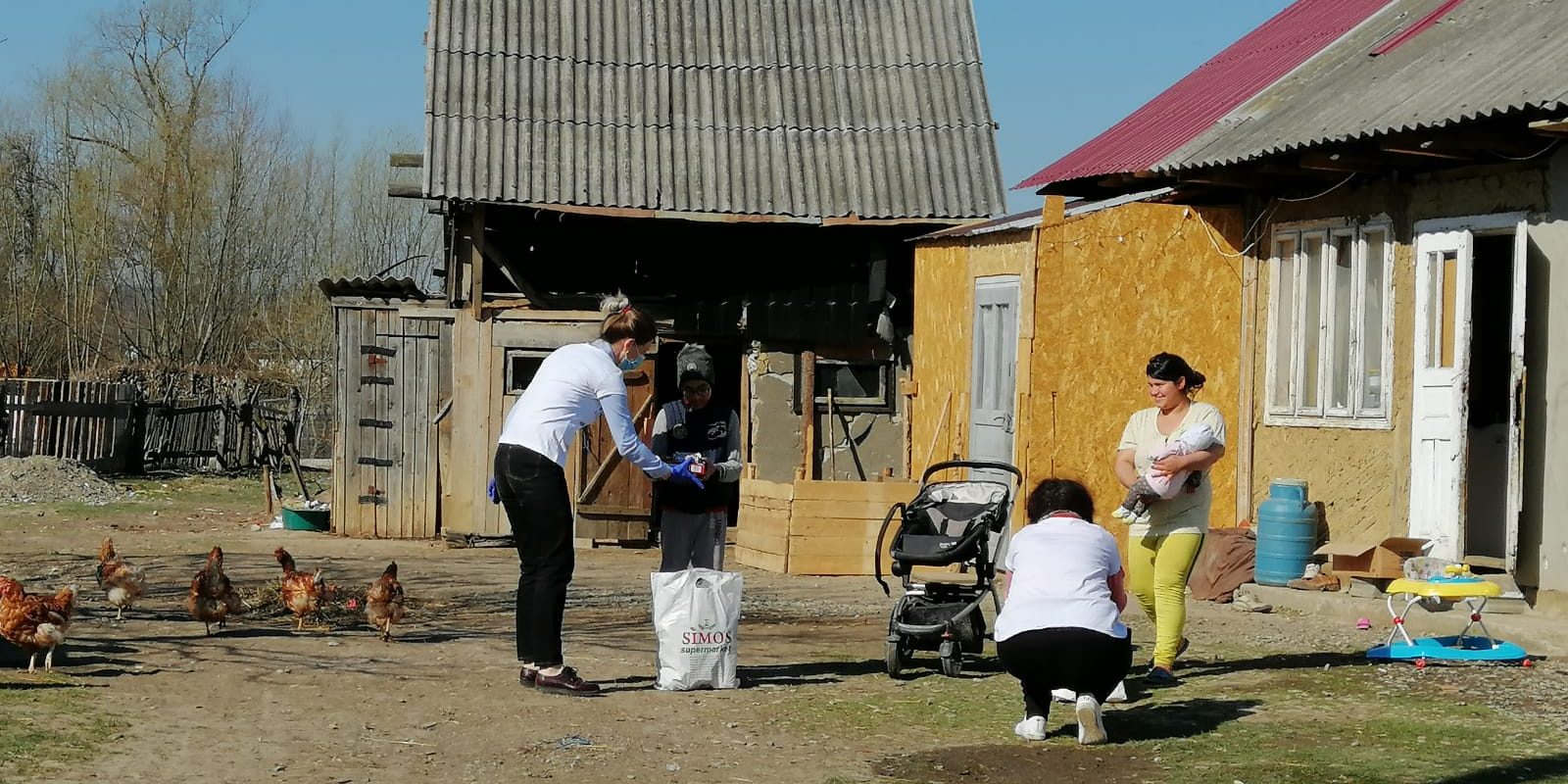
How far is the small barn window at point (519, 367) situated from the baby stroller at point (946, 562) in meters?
9.45

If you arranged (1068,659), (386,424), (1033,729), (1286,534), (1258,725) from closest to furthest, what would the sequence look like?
(1068,659) < (1033,729) < (1258,725) < (1286,534) < (386,424)

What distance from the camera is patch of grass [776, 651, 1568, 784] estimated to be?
268 inches

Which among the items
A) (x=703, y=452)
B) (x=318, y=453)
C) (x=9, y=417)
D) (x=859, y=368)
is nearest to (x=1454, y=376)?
(x=703, y=452)

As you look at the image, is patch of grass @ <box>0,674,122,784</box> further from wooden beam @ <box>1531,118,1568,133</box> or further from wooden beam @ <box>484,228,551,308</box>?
wooden beam @ <box>484,228,551,308</box>

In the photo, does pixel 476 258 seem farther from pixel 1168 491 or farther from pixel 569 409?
pixel 1168 491

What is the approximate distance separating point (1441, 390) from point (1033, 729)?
5568mm

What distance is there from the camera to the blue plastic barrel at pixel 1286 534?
41.0 ft

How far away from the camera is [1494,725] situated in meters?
7.73

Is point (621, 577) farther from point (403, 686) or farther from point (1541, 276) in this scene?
point (1541, 276)

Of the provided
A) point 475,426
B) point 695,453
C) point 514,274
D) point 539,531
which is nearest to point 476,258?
point 514,274

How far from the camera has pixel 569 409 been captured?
837cm

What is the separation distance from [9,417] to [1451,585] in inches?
852

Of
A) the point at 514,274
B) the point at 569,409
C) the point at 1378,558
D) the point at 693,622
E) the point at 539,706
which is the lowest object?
the point at 539,706

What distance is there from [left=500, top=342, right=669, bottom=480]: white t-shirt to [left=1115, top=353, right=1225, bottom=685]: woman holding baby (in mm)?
2404
